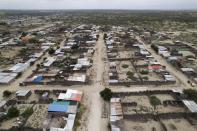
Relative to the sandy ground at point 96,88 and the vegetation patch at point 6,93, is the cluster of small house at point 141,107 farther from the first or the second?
the vegetation patch at point 6,93

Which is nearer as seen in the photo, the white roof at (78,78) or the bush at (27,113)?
the bush at (27,113)

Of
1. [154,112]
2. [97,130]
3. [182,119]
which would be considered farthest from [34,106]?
[182,119]

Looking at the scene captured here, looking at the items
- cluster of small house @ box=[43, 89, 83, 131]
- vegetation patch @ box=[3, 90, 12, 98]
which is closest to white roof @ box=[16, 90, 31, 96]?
vegetation patch @ box=[3, 90, 12, 98]

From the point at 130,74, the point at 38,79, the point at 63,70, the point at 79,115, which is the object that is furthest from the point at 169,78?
the point at 38,79

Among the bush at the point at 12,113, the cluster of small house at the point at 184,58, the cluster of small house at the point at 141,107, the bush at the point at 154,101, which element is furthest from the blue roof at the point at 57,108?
the cluster of small house at the point at 184,58

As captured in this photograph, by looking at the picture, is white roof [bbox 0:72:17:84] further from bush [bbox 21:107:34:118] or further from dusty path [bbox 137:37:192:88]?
dusty path [bbox 137:37:192:88]

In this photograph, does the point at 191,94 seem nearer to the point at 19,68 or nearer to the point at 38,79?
the point at 38,79
